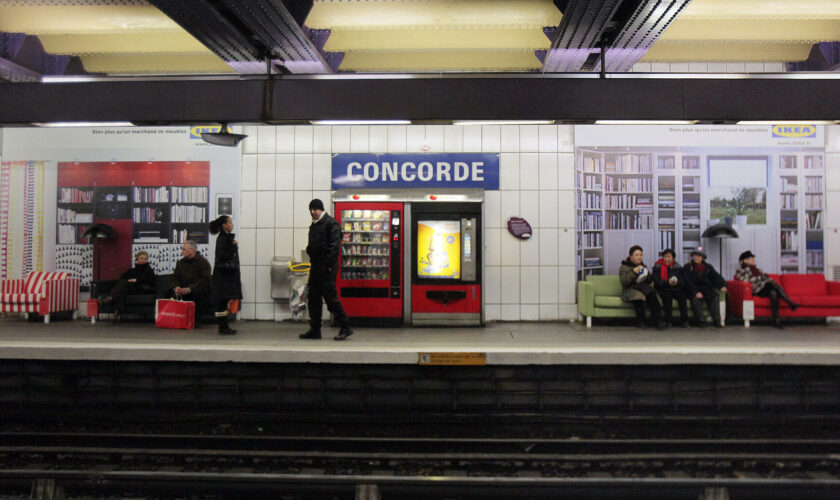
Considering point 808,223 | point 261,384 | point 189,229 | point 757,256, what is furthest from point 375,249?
point 808,223

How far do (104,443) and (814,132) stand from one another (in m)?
10.7

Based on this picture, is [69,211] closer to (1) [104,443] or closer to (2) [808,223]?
(1) [104,443]

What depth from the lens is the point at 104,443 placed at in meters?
4.85

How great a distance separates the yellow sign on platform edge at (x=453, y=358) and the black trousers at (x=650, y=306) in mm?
3233

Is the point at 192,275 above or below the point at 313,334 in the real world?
above

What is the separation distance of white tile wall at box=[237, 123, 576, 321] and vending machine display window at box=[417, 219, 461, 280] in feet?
2.65

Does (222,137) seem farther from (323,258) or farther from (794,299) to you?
(794,299)

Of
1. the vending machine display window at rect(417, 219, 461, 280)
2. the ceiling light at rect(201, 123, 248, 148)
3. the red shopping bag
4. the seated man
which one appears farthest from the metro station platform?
the ceiling light at rect(201, 123, 248, 148)

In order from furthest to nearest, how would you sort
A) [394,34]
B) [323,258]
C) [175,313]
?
[175,313], [323,258], [394,34]

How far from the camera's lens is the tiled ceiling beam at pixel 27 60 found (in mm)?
5066

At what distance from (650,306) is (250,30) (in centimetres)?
621

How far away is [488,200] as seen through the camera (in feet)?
26.5

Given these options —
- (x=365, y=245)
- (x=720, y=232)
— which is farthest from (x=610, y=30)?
(x=720, y=232)

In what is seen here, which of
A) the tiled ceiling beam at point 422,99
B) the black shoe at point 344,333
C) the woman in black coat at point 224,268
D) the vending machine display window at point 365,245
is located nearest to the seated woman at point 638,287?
the tiled ceiling beam at point 422,99
